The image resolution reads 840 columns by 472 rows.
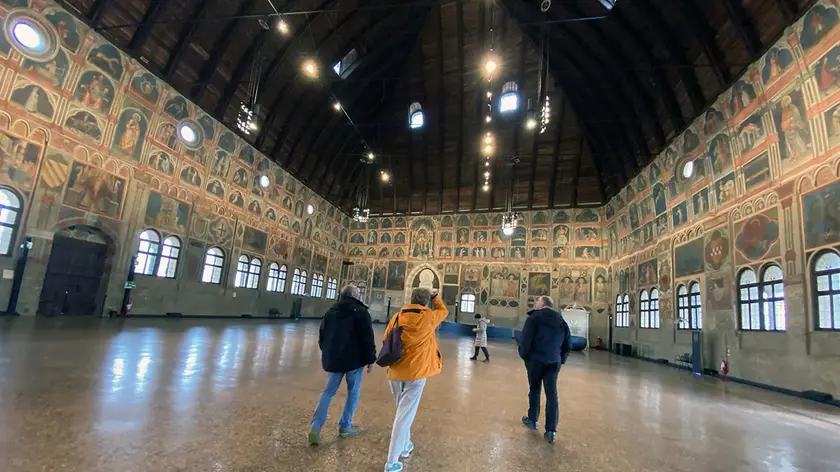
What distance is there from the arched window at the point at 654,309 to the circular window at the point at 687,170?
6.05 m

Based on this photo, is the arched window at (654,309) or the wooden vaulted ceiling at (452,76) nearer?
the wooden vaulted ceiling at (452,76)

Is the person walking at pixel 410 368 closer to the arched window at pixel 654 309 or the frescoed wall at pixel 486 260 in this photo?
the arched window at pixel 654 309

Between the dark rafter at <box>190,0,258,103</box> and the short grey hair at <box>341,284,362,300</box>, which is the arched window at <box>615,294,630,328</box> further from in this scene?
the dark rafter at <box>190,0,258,103</box>

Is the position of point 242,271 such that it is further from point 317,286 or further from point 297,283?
point 317,286

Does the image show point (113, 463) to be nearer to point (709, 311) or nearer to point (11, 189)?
point (11, 189)

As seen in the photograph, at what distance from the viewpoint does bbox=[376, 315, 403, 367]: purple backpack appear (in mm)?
3273

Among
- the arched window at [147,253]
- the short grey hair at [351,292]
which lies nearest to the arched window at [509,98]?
the arched window at [147,253]

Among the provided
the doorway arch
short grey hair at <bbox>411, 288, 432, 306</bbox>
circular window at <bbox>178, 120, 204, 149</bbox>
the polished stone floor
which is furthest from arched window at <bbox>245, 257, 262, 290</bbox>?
short grey hair at <bbox>411, 288, 432, 306</bbox>

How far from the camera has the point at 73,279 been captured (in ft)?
46.5

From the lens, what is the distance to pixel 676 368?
15.3 meters

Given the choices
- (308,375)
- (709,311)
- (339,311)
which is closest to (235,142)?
(308,375)

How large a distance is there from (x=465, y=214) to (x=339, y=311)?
95.7 ft

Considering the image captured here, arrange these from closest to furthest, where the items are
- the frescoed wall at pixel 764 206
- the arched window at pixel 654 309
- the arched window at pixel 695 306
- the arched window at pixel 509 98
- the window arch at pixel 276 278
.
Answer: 1. the frescoed wall at pixel 764 206
2. the arched window at pixel 695 306
3. the arched window at pixel 654 309
4. the arched window at pixel 509 98
5. the window arch at pixel 276 278

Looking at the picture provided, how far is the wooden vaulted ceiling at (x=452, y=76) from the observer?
1411cm
